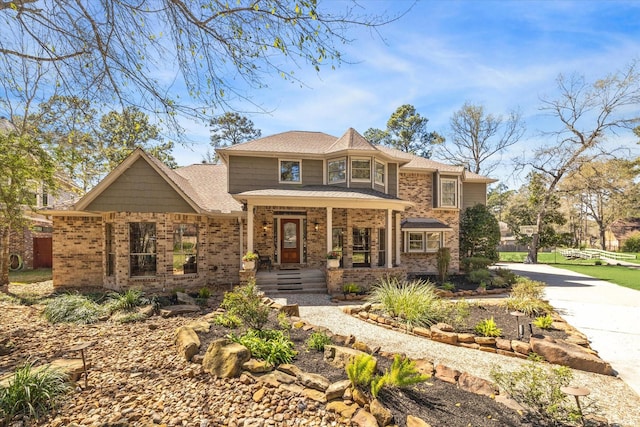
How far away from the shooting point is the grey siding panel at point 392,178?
15.1 metres

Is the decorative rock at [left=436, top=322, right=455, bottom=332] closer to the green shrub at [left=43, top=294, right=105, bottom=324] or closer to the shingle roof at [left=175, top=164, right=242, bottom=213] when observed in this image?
the green shrub at [left=43, top=294, right=105, bottom=324]

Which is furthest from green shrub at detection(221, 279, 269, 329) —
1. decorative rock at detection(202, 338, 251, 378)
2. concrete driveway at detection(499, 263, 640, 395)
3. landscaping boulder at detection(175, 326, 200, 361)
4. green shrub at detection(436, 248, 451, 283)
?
green shrub at detection(436, 248, 451, 283)

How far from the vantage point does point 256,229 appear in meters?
13.9

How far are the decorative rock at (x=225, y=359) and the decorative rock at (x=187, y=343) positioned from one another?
1.34 feet

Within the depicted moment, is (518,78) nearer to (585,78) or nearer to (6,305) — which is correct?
(6,305)

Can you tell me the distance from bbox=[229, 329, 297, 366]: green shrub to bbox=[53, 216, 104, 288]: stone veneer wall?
9.60 meters

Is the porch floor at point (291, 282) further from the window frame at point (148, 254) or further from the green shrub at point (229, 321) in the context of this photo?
the green shrub at point (229, 321)

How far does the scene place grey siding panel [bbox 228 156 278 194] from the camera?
13.6 m

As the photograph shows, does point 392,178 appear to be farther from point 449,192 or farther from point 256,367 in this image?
point 256,367

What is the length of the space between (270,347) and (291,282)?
726cm

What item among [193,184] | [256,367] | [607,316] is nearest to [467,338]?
[256,367]

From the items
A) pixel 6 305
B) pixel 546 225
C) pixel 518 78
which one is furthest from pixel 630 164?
pixel 6 305

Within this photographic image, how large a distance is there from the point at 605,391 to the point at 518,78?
346 inches

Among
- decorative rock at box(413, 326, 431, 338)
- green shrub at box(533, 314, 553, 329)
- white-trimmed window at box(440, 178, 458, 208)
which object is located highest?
white-trimmed window at box(440, 178, 458, 208)
